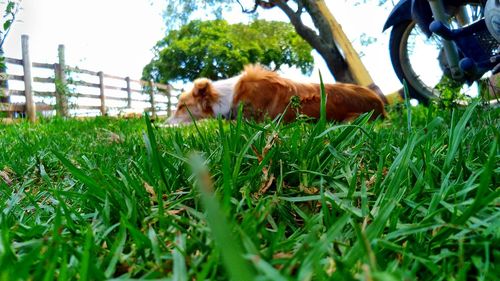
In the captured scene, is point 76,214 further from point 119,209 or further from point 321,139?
point 321,139

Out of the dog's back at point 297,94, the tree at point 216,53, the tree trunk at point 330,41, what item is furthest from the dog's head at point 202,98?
the tree at point 216,53

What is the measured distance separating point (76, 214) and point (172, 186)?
0.21 m

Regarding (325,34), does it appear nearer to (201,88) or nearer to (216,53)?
(201,88)

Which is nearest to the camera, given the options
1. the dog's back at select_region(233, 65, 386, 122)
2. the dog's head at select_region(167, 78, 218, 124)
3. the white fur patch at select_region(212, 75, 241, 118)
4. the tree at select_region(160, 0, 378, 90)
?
the dog's back at select_region(233, 65, 386, 122)

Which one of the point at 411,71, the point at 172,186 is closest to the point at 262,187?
the point at 172,186

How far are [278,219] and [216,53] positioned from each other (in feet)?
85.7

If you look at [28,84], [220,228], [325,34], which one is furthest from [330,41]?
[220,228]

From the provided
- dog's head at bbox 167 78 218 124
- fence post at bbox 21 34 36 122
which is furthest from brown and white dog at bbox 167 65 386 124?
fence post at bbox 21 34 36 122

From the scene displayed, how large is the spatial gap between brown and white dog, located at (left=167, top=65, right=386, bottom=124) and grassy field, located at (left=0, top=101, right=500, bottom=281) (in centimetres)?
328

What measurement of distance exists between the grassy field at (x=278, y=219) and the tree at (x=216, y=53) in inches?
961

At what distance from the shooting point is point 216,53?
26.2m

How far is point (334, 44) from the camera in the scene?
10695 mm

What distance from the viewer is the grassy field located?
48 centimetres

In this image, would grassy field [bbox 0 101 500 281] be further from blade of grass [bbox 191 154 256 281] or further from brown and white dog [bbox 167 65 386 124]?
brown and white dog [bbox 167 65 386 124]
